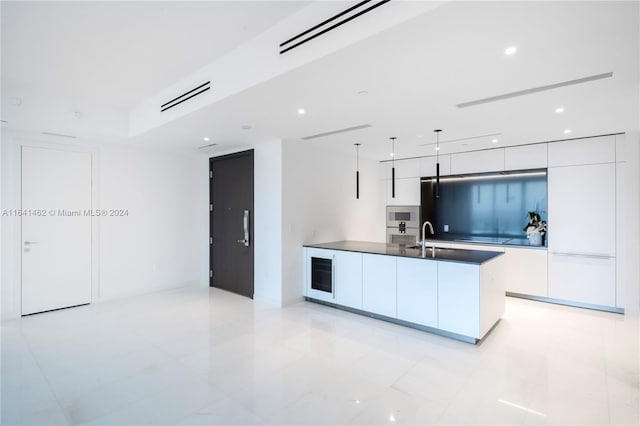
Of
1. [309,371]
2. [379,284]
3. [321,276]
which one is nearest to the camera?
[309,371]

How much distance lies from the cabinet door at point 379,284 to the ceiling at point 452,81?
177cm

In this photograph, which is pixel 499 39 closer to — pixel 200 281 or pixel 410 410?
pixel 410 410

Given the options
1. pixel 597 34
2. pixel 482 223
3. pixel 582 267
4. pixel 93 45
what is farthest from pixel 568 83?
pixel 93 45

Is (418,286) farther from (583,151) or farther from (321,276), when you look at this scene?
(583,151)

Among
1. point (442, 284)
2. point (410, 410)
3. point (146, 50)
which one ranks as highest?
point (146, 50)

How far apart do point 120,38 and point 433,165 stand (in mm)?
5237

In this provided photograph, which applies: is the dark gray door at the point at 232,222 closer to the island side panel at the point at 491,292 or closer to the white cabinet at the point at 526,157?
the island side panel at the point at 491,292

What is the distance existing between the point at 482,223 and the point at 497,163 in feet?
4.09

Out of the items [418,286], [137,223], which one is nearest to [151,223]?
[137,223]

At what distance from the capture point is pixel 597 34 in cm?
201

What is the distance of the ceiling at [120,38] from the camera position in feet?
7.97

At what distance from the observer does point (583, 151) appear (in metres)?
4.77

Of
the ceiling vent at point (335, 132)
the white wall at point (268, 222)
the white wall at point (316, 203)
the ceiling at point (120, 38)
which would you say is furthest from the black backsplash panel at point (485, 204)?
the ceiling at point (120, 38)

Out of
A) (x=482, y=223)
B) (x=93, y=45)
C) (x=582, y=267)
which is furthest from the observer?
(x=482, y=223)
